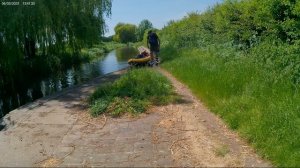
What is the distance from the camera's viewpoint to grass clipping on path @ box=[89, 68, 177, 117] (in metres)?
8.19

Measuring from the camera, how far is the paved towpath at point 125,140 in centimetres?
559

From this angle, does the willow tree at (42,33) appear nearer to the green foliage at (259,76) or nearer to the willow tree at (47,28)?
the willow tree at (47,28)

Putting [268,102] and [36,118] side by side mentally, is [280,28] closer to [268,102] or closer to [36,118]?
[268,102]

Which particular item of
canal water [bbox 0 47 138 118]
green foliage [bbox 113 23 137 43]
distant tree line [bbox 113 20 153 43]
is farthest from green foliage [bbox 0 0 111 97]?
green foliage [bbox 113 23 137 43]

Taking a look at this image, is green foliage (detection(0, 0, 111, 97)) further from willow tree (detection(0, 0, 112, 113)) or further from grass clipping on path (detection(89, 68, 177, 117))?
grass clipping on path (detection(89, 68, 177, 117))

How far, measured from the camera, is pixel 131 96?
8.81 meters

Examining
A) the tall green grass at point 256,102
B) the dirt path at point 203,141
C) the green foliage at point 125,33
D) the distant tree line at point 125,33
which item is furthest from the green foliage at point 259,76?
the green foliage at point 125,33

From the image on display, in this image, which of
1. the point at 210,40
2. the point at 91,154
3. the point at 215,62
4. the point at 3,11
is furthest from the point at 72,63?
the point at 91,154

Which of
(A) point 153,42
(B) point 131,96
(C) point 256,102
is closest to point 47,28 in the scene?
(A) point 153,42

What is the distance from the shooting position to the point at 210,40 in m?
16.6

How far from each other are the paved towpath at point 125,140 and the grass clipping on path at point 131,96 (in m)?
0.27

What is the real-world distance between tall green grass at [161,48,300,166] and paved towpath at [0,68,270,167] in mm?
249

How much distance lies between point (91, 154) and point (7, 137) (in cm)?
222

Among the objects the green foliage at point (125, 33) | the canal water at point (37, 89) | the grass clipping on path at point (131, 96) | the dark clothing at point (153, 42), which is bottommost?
the canal water at point (37, 89)
